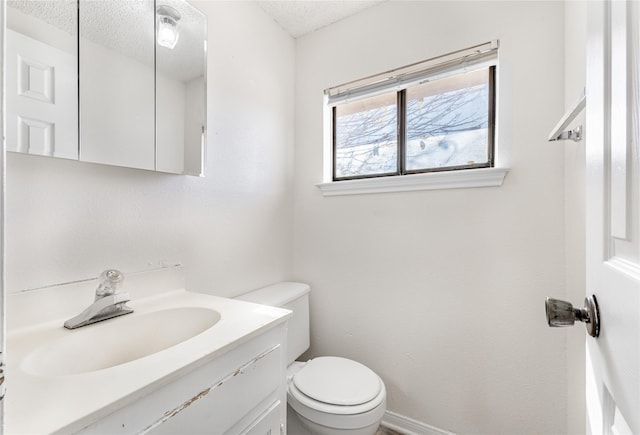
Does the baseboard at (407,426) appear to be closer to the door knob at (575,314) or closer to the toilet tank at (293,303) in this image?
the toilet tank at (293,303)

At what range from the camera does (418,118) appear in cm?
148

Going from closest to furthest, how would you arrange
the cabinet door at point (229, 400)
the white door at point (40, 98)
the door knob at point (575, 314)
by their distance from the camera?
1. the door knob at point (575, 314)
2. the cabinet door at point (229, 400)
3. the white door at point (40, 98)

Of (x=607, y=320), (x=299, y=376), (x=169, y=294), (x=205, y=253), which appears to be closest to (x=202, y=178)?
(x=205, y=253)

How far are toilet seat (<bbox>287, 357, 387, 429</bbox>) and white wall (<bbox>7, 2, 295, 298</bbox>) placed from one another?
53 cm

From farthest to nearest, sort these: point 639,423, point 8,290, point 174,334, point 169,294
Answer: point 169,294 < point 174,334 < point 8,290 < point 639,423

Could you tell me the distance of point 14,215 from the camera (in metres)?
0.73

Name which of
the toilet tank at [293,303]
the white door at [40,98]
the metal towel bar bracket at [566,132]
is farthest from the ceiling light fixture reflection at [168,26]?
the metal towel bar bracket at [566,132]

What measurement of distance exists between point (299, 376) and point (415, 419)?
67 cm

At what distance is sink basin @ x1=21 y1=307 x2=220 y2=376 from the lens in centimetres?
66

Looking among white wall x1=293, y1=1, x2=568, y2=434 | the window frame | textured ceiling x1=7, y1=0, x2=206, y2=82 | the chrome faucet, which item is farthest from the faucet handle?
the window frame

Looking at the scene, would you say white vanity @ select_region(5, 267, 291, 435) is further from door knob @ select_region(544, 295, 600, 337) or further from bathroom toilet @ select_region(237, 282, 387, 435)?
door knob @ select_region(544, 295, 600, 337)

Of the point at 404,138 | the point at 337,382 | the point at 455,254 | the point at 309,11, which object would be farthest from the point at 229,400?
the point at 309,11

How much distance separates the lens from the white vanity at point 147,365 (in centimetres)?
45

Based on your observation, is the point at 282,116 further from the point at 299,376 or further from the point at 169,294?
the point at 299,376
